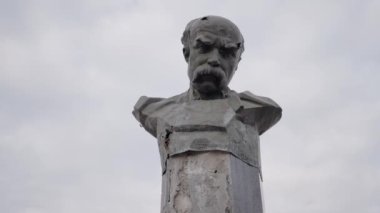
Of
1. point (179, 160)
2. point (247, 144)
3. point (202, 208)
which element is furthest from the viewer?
point (247, 144)

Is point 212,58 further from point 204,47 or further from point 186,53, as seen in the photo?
point 186,53

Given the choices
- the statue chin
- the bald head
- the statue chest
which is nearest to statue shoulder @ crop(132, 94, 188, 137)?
the statue chest

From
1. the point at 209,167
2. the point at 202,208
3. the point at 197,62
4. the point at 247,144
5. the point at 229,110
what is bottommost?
the point at 202,208

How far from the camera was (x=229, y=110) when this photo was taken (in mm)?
4746

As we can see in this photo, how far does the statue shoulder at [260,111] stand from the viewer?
4.87 m

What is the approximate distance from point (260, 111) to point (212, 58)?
0.69m

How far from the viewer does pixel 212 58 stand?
4715mm

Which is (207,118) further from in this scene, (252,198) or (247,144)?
(252,198)

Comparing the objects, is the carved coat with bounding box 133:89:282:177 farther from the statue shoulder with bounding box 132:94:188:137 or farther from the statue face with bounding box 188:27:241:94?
the statue face with bounding box 188:27:241:94

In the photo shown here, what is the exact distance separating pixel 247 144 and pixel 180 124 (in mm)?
623

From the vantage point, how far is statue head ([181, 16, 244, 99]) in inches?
185

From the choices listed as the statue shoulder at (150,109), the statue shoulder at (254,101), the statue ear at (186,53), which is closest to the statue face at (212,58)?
the statue ear at (186,53)

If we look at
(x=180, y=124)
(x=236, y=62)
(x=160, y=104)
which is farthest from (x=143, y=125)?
(x=236, y=62)

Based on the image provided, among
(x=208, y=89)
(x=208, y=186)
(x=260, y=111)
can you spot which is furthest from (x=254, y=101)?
(x=208, y=186)
